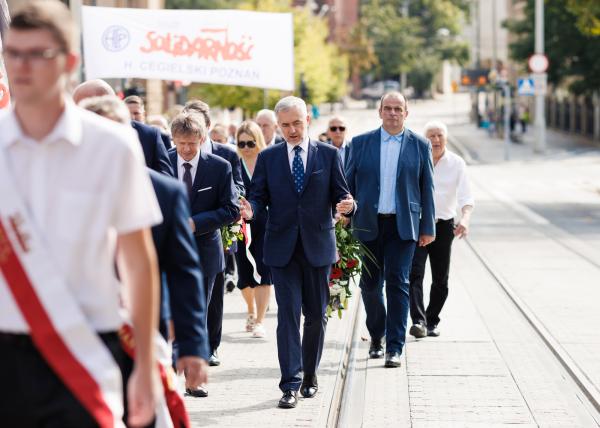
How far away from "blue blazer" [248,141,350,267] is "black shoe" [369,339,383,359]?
188 cm

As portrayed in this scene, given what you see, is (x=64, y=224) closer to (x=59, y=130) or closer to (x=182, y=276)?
(x=59, y=130)

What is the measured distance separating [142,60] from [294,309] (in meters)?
5.57

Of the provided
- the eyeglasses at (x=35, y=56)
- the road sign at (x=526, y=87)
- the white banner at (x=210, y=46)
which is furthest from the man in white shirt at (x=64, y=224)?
the road sign at (x=526, y=87)

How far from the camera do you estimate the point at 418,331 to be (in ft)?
34.7

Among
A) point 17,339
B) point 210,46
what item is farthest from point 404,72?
point 17,339

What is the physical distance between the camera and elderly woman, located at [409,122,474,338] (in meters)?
10.5

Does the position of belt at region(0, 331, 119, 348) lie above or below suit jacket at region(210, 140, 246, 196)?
above

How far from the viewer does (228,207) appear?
26.0ft

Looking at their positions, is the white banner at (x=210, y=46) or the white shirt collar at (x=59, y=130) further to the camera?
the white banner at (x=210, y=46)

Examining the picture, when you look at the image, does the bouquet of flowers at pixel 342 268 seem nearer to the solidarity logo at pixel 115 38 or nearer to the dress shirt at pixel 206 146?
the dress shirt at pixel 206 146

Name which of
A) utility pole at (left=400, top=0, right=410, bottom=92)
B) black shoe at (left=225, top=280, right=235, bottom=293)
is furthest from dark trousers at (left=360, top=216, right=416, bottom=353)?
utility pole at (left=400, top=0, right=410, bottom=92)

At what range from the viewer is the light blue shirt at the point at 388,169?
9.30 metres

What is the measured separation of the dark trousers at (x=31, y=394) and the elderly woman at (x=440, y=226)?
727 centimetres

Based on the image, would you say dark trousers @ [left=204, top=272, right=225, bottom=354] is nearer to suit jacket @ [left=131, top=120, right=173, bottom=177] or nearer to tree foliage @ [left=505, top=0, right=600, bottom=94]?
suit jacket @ [left=131, top=120, right=173, bottom=177]
